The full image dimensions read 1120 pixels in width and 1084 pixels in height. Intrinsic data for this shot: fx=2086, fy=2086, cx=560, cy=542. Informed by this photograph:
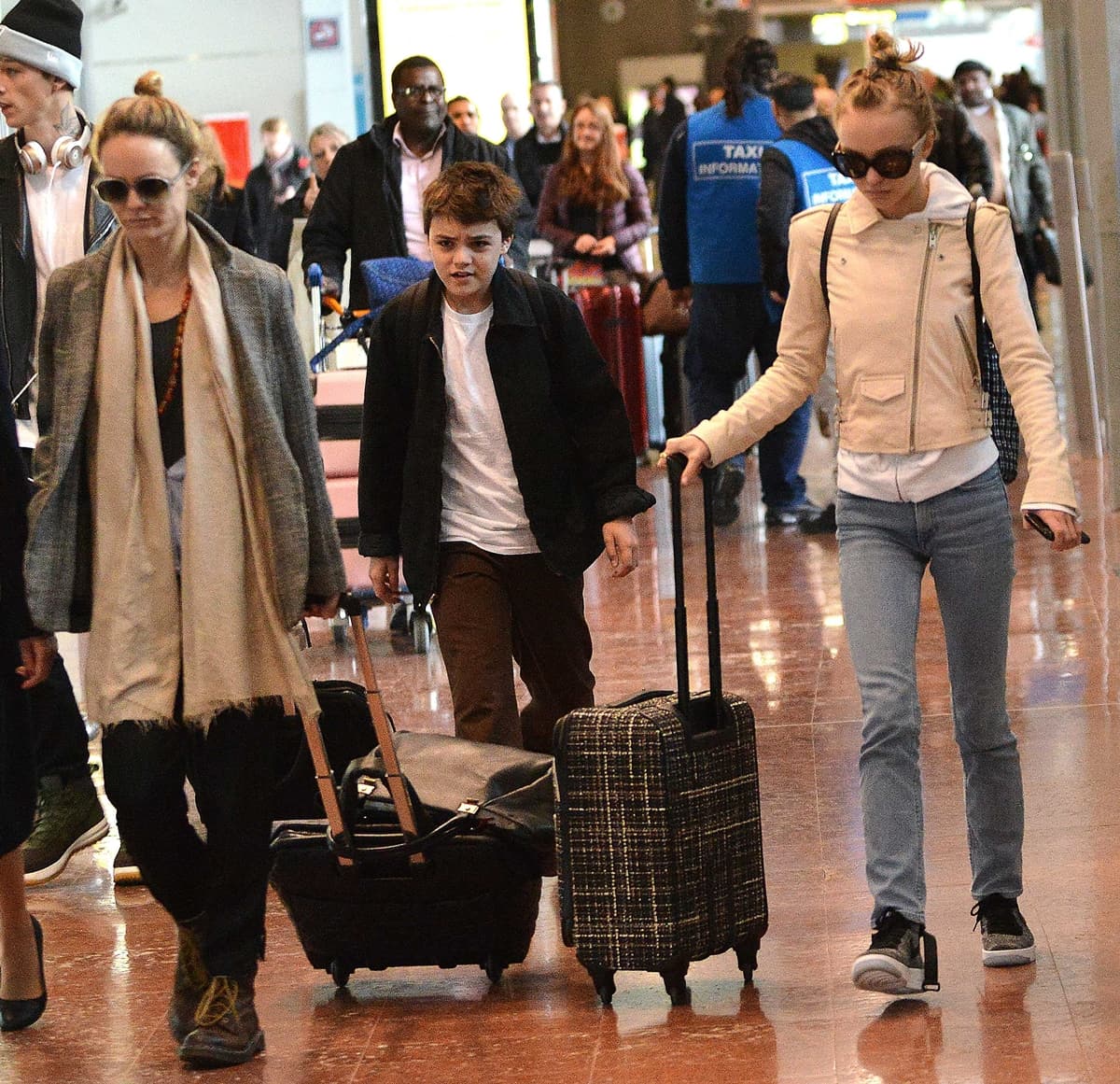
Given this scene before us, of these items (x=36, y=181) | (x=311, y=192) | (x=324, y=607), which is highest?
(x=311, y=192)

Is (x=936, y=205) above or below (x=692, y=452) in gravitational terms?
above

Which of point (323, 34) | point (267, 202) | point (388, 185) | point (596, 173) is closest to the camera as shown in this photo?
point (388, 185)

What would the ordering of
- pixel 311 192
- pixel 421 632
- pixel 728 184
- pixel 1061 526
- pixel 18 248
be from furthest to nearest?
pixel 311 192 < pixel 728 184 < pixel 421 632 < pixel 18 248 < pixel 1061 526

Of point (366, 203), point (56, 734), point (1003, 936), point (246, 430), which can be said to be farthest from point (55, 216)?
point (366, 203)

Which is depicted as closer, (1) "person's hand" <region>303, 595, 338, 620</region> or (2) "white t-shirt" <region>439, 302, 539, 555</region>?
(1) "person's hand" <region>303, 595, 338, 620</region>

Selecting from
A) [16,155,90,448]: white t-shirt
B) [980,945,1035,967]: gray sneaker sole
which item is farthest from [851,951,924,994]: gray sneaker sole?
[16,155,90,448]: white t-shirt

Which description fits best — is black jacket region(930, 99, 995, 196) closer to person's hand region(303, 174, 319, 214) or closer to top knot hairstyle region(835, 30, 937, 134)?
person's hand region(303, 174, 319, 214)

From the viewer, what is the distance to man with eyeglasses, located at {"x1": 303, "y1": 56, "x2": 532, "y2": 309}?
8664 mm

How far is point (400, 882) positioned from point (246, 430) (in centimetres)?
100

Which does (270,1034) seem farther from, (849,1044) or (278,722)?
(849,1044)

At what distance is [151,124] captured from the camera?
13.1ft

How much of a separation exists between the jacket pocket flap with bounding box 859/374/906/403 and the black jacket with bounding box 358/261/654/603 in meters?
0.71

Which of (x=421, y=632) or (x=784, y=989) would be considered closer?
(x=784, y=989)

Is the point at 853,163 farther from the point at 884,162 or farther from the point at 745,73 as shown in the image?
the point at 745,73
